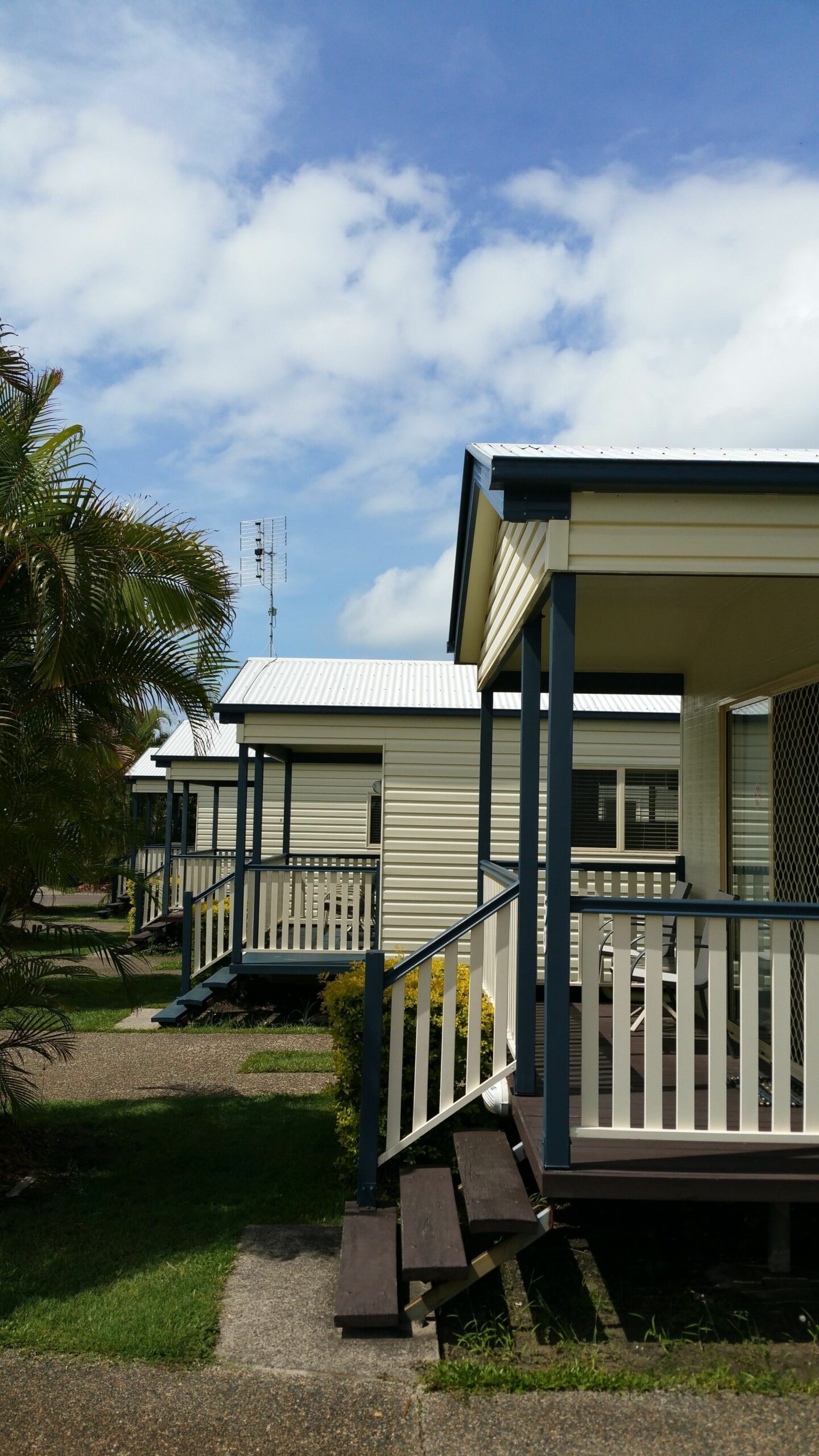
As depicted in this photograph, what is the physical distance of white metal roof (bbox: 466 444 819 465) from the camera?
433 cm

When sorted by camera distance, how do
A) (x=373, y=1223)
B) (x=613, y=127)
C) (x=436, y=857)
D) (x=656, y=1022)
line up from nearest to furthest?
1. (x=656, y=1022)
2. (x=373, y=1223)
3. (x=613, y=127)
4. (x=436, y=857)

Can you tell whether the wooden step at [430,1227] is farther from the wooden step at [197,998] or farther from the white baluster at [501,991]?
the wooden step at [197,998]

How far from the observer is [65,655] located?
5.76 meters

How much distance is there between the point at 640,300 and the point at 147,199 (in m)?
4.51

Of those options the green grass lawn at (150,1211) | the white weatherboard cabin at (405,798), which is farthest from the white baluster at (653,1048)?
the white weatherboard cabin at (405,798)

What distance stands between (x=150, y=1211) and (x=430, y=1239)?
2008 mm

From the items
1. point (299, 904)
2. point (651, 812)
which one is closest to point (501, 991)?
point (299, 904)

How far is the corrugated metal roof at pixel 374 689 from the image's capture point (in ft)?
40.7

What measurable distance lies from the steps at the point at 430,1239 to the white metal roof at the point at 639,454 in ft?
10.2

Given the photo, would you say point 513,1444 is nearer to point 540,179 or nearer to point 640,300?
point 540,179

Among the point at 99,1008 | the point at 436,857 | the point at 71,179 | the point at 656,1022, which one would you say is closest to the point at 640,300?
the point at 71,179

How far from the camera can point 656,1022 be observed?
13.4ft

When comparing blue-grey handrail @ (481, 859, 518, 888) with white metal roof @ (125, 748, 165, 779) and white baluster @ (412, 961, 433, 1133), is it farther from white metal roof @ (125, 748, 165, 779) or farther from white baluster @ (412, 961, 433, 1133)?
white metal roof @ (125, 748, 165, 779)

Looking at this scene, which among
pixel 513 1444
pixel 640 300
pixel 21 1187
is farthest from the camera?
pixel 640 300
